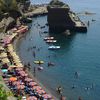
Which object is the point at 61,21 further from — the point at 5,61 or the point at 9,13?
the point at 5,61

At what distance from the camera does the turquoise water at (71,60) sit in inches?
3127

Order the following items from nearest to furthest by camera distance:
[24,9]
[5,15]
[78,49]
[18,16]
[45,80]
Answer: [45,80], [78,49], [5,15], [18,16], [24,9]

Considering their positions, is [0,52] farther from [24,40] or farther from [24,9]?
[24,9]

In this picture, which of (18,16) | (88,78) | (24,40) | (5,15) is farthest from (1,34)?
(88,78)

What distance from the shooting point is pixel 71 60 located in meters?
101

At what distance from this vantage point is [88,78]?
282 feet

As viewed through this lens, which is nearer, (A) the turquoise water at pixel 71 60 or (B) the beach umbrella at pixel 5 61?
(A) the turquoise water at pixel 71 60

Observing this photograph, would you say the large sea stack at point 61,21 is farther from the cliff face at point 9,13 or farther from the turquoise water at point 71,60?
the cliff face at point 9,13

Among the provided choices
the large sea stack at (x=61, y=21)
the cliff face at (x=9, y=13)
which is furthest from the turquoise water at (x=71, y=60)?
the cliff face at (x=9, y=13)

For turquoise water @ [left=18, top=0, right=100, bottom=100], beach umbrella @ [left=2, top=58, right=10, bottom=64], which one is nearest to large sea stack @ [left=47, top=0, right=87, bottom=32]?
turquoise water @ [left=18, top=0, right=100, bottom=100]

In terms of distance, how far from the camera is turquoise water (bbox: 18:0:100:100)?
79.4 meters

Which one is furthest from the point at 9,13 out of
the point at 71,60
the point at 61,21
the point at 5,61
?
the point at 5,61

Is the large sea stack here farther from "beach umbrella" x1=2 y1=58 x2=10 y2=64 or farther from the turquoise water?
"beach umbrella" x1=2 y1=58 x2=10 y2=64

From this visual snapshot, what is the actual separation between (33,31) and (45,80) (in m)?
55.2
